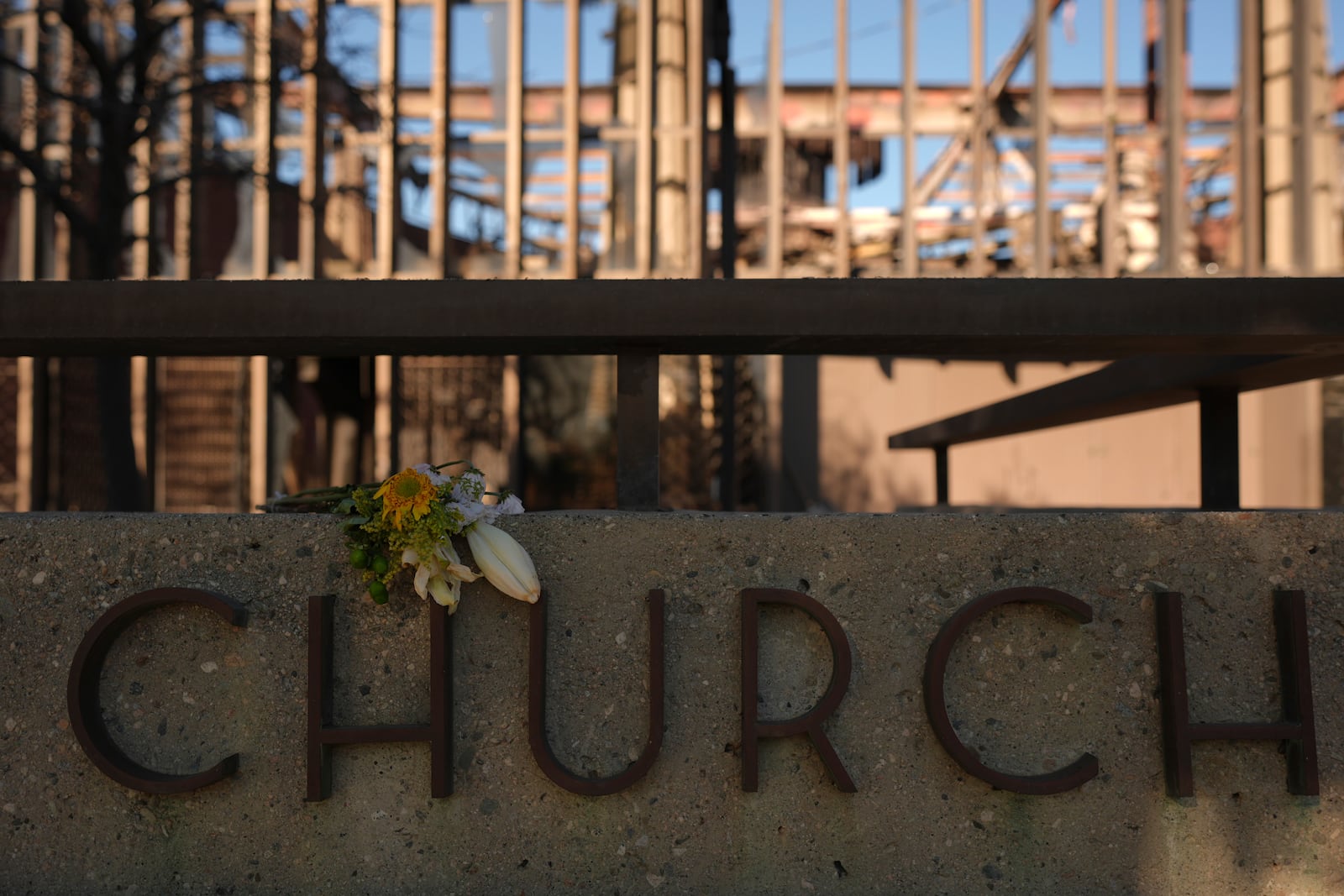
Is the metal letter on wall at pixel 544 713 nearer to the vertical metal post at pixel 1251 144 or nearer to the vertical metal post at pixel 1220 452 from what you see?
the vertical metal post at pixel 1220 452

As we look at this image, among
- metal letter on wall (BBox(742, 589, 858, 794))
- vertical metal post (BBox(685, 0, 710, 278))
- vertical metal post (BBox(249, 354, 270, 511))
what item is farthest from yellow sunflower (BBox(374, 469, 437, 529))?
vertical metal post (BBox(249, 354, 270, 511))

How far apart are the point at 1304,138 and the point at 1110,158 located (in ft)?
6.15

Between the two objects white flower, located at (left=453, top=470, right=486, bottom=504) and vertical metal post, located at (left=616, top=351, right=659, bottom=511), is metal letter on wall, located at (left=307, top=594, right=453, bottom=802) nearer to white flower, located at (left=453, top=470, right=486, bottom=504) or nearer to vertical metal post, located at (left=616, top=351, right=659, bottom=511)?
white flower, located at (left=453, top=470, right=486, bottom=504)

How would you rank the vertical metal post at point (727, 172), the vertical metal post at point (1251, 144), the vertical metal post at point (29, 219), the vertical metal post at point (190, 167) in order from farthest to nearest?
the vertical metal post at point (1251, 144) → the vertical metal post at point (29, 219) → the vertical metal post at point (190, 167) → the vertical metal post at point (727, 172)

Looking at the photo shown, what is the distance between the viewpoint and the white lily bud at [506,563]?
2041mm

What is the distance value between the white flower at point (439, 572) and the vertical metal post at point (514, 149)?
25.2ft

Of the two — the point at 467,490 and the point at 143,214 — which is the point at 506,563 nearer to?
the point at 467,490

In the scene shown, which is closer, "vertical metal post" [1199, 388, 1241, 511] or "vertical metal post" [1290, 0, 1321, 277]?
"vertical metal post" [1199, 388, 1241, 511]

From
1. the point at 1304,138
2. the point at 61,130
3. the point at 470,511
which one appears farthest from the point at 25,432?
the point at 1304,138

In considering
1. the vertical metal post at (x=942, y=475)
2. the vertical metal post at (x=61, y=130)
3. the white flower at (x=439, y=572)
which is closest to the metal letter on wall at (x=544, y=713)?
the white flower at (x=439, y=572)

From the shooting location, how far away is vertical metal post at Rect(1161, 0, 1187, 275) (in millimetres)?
9734

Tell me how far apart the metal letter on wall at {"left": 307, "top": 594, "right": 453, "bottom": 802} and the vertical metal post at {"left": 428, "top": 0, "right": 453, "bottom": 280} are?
305 inches

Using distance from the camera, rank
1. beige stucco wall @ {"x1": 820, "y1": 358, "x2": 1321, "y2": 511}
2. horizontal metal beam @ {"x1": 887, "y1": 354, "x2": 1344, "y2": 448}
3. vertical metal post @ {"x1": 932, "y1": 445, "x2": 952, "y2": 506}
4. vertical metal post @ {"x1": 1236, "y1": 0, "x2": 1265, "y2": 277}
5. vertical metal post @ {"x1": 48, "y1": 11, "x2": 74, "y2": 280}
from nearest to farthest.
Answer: horizontal metal beam @ {"x1": 887, "y1": 354, "x2": 1344, "y2": 448}
vertical metal post @ {"x1": 932, "y1": 445, "x2": 952, "y2": 506}
vertical metal post @ {"x1": 48, "y1": 11, "x2": 74, "y2": 280}
vertical metal post @ {"x1": 1236, "y1": 0, "x2": 1265, "y2": 277}
beige stucco wall @ {"x1": 820, "y1": 358, "x2": 1321, "y2": 511}

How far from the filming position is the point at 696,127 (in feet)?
32.0
